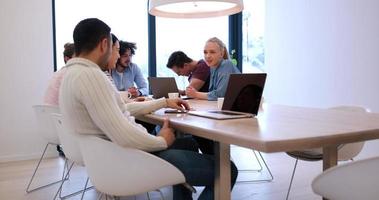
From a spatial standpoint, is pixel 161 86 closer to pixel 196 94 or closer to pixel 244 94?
pixel 196 94

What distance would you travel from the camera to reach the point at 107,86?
148 centimetres

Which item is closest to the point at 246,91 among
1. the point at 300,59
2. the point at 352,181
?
the point at 352,181

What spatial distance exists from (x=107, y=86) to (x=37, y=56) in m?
2.99

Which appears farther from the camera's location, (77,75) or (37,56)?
(37,56)

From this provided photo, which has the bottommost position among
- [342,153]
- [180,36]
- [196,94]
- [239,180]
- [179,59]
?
[239,180]

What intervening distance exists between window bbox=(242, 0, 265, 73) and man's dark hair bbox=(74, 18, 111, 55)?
385cm

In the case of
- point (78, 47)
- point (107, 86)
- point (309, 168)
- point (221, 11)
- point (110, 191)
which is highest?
point (221, 11)

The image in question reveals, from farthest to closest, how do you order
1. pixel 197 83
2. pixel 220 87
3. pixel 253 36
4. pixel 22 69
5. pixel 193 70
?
pixel 253 36 → pixel 22 69 → pixel 193 70 → pixel 197 83 → pixel 220 87

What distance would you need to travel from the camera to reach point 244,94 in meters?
1.81

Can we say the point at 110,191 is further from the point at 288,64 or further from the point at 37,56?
the point at 288,64

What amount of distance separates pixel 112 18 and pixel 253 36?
6.57ft

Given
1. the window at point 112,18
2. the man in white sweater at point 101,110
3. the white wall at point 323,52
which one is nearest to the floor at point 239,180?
the white wall at point 323,52

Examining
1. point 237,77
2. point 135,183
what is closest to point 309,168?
point 237,77

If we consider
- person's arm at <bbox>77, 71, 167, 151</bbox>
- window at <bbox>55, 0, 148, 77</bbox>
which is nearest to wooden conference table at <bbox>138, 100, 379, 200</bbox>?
person's arm at <bbox>77, 71, 167, 151</bbox>
